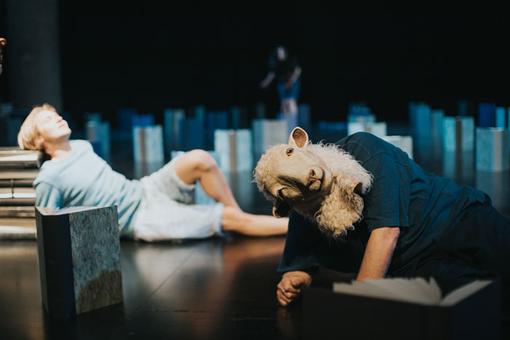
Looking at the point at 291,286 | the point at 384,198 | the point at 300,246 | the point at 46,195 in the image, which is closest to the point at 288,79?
the point at 46,195

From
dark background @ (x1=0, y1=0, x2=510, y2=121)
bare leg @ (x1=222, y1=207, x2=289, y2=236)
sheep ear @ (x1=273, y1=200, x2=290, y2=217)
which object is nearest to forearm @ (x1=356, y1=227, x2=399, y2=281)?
sheep ear @ (x1=273, y1=200, x2=290, y2=217)

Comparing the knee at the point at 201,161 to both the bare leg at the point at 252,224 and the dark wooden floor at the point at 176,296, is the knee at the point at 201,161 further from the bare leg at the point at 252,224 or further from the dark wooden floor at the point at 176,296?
the dark wooden floor at the point at 176,296

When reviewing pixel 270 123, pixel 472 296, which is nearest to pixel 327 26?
pixel 270 123

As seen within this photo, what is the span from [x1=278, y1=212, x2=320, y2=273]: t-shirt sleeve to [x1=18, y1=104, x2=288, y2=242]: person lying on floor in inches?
50.4

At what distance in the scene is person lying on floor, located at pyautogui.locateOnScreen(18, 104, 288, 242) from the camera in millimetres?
4301

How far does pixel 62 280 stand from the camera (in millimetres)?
3256

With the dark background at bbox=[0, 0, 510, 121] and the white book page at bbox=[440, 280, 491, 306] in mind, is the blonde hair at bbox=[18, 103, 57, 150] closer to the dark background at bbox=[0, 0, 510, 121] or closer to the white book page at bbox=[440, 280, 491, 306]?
the white book page at bbox=[440, 280, 491, 306]

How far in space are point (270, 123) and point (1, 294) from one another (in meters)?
6.12

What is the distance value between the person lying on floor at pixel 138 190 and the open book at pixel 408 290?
2209mm

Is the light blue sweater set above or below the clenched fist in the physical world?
above

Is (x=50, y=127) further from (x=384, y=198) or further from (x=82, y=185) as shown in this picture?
(x=384, y=198)

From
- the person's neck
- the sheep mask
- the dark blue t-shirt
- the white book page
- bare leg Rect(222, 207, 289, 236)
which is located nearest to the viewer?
the white book page

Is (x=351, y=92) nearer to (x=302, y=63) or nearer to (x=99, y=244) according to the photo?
(x=302, y=63)

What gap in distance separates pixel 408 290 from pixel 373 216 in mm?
513
